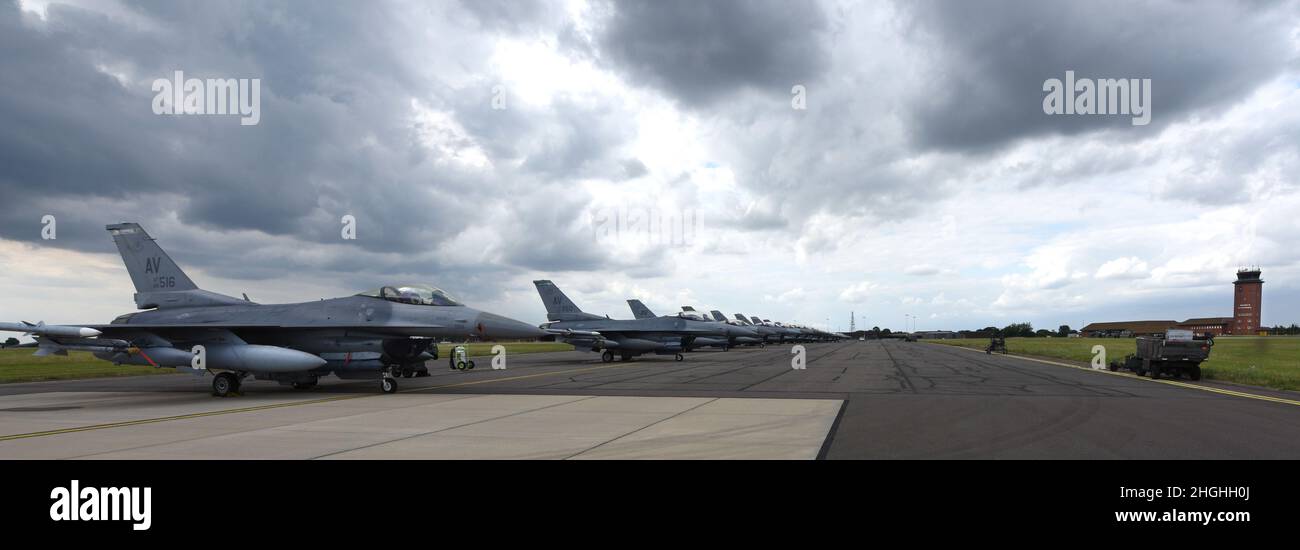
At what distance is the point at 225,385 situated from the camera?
53.2 ft

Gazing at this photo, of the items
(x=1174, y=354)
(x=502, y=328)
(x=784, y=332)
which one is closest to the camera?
(x=502, y=328)

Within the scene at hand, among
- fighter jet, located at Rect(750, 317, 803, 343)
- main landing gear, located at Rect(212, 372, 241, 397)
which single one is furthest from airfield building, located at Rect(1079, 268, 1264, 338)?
main landing gear, located at Rect(212, 372, 241, 397)

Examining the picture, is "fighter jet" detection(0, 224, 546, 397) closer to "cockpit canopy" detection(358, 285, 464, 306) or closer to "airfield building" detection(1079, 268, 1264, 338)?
"cockpit canopy" detection(358, 285, 464, 306)

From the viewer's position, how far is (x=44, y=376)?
24156 millimetres

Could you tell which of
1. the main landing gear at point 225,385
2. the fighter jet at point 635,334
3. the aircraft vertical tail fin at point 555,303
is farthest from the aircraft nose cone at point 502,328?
the aircraft vertical tail fin at point 555,303

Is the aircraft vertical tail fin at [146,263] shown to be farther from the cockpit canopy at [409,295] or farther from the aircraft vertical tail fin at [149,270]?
the cockpit canopy at [409,295]

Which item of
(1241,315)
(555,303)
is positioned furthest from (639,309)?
(1241,315)

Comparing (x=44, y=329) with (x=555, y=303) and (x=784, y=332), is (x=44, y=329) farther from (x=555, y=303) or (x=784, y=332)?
(x=784, y=332)

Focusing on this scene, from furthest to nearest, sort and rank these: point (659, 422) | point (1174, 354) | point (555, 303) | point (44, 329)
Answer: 1. point (555, 303)
2. point (1174, 354)
3. point (44, 329)
4. point (659, 422)

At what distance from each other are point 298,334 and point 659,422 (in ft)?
36.7

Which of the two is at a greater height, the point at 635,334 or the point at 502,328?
the point at 502,328

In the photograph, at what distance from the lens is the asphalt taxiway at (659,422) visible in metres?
8.05
